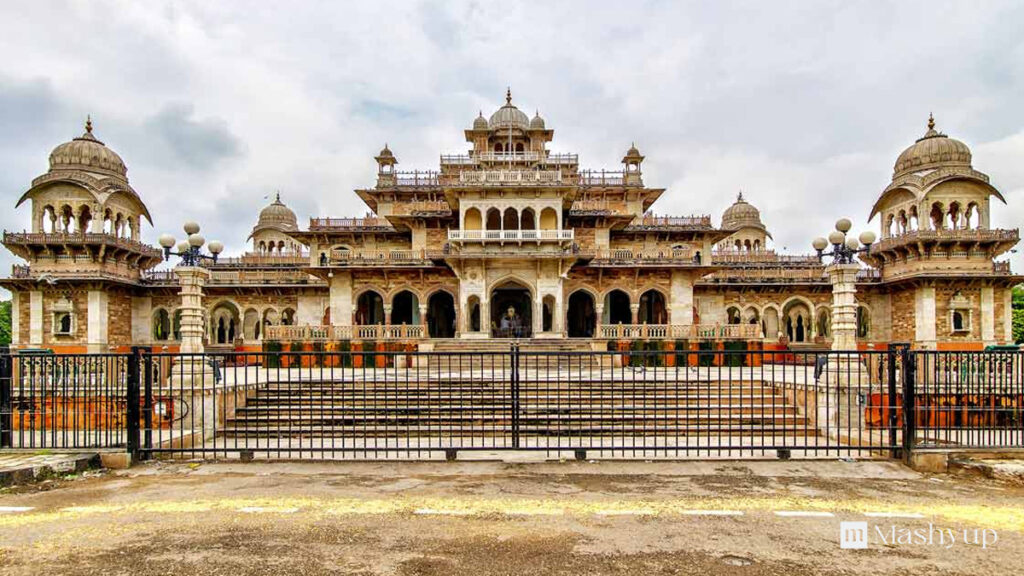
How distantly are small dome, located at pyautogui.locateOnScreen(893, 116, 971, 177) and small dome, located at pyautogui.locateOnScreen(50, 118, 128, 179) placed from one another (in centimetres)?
4465

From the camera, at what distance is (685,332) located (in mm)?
23359

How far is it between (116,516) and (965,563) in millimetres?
7202

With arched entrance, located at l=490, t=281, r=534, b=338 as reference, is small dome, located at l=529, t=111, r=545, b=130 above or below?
above

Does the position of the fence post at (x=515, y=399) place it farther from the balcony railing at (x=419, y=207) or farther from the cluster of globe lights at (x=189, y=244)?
the balcony railing at (x=419, y=207)

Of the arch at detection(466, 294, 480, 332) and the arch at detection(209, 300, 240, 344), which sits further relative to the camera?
the arch at detection(209, 300, 240, 344)

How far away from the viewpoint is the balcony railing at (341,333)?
75.8 ft

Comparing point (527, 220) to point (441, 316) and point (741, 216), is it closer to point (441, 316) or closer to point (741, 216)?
point (441, 316)

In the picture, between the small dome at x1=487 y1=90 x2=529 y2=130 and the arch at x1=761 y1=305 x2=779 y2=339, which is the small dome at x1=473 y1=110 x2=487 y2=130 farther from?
the arch at x1=761 y1=305 x2=779 y2=339

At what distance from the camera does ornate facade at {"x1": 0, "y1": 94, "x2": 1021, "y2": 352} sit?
27328mm

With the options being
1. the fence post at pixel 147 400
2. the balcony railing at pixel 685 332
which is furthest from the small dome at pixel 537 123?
the fence post at pixel 147 400

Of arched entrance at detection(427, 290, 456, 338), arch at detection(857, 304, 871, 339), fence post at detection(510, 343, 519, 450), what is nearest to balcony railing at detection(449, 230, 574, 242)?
arched entrance at detection(427, 290, 456, 338)

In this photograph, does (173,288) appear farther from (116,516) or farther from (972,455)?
(972,455)

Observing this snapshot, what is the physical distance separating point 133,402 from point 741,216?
4500cm

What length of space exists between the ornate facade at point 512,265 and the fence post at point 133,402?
1827 centimetres
